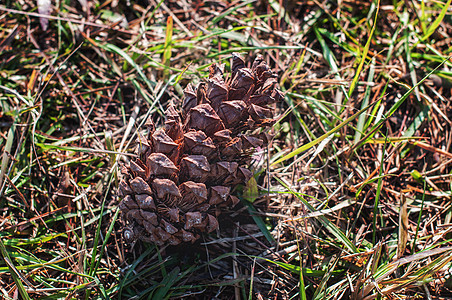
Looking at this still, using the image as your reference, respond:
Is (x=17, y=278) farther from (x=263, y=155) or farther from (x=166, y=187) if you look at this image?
(x=263, y=155)

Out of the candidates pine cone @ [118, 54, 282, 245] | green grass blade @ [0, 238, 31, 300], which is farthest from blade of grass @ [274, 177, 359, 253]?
green grass blade @ [0, 238, 31, 300]

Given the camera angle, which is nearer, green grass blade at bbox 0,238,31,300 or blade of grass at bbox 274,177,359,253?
green grass blade at bbox 0,238,31,300

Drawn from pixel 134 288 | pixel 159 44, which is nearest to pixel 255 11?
pixel 159 44

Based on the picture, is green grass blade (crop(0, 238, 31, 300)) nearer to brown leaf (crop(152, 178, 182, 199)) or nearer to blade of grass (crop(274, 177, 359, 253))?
brown leaf (crop(152, 178, 182, 199))

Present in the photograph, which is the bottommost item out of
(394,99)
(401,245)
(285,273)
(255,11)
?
(285,273)

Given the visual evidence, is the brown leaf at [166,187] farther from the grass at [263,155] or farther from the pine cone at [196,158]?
the grass at [263,155]

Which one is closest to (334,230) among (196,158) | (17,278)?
(196,158)

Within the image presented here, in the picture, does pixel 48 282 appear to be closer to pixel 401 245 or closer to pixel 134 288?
pixel 134 288
